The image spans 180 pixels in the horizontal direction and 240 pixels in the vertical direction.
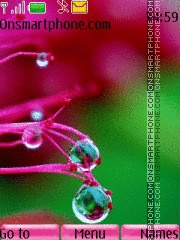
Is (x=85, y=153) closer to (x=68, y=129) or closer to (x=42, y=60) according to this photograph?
(x=68, y=129)

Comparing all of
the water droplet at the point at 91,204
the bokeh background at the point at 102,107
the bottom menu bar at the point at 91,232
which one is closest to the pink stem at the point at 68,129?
the bokeh background at the point at 102,107

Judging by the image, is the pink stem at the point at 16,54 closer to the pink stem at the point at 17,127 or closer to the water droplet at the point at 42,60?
the water droplet at the point at 42,60

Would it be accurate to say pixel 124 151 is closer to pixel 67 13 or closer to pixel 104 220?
pixel 104 220

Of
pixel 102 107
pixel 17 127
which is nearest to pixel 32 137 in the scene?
pixel 17 127

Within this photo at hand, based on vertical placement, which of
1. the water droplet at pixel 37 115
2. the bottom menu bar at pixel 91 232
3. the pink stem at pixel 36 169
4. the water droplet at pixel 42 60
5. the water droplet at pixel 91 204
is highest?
the water droplet at pixel 42 60

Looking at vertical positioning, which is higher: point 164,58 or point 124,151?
point 164,58

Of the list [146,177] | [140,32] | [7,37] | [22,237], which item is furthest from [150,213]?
[7,37]

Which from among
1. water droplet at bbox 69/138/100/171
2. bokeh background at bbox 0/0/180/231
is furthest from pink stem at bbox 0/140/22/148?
water droplet at bbox 69/138/100/171
